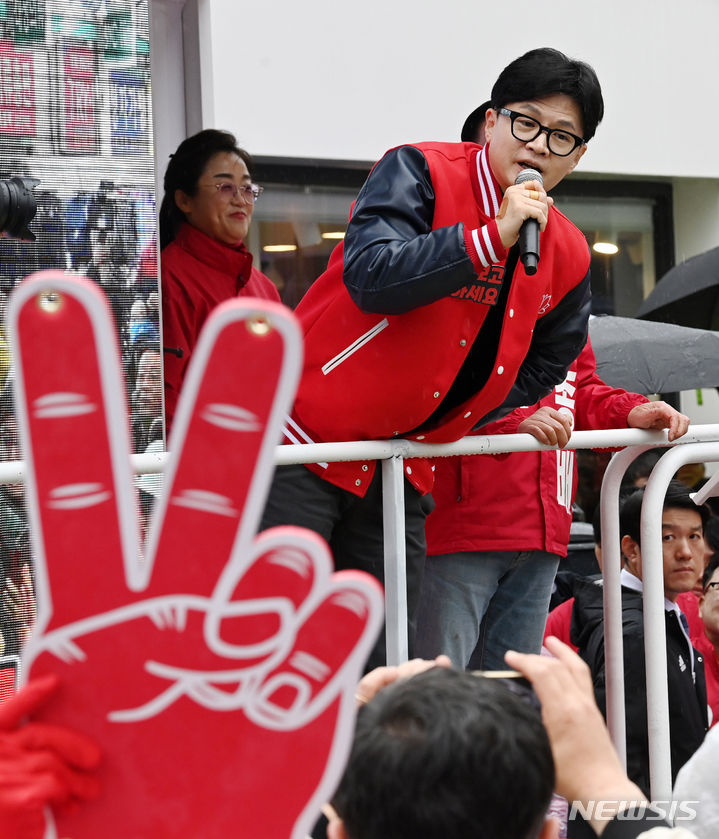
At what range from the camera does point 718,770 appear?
145 cm

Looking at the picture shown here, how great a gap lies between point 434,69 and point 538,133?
4.27 meters

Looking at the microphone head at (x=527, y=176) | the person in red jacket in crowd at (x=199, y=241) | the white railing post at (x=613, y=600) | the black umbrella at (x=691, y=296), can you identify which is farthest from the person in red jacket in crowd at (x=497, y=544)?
the black umbrella at (x=691, y=296)

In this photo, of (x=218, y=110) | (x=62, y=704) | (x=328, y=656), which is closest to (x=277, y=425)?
(x=328, y=656)

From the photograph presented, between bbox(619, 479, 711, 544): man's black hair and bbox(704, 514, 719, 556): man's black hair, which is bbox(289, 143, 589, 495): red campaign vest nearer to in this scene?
bbox(619, 479, 711, 544): man's black hair

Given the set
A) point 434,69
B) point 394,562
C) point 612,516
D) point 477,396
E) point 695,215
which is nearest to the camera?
point 394,562

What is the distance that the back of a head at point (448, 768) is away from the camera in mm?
1072

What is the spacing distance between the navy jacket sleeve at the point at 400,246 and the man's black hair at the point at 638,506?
105 cm

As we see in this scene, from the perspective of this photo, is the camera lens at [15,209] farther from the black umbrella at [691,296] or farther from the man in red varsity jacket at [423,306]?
the black umbrella at [691,296]

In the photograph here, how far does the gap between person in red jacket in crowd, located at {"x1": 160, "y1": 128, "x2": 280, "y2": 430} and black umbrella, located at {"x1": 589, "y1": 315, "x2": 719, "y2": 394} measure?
75.7 inches

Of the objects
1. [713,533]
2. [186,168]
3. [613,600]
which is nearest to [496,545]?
[613,600]

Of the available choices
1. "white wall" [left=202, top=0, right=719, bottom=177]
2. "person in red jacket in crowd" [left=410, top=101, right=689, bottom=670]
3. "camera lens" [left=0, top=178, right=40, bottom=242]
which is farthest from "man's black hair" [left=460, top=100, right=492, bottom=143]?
"white wall" [left=202, top=0, right=719, bottom=177]

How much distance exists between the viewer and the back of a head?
3.52ft

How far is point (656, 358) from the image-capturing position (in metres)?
5.04

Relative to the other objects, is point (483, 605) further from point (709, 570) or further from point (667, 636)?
point (709, 570)
